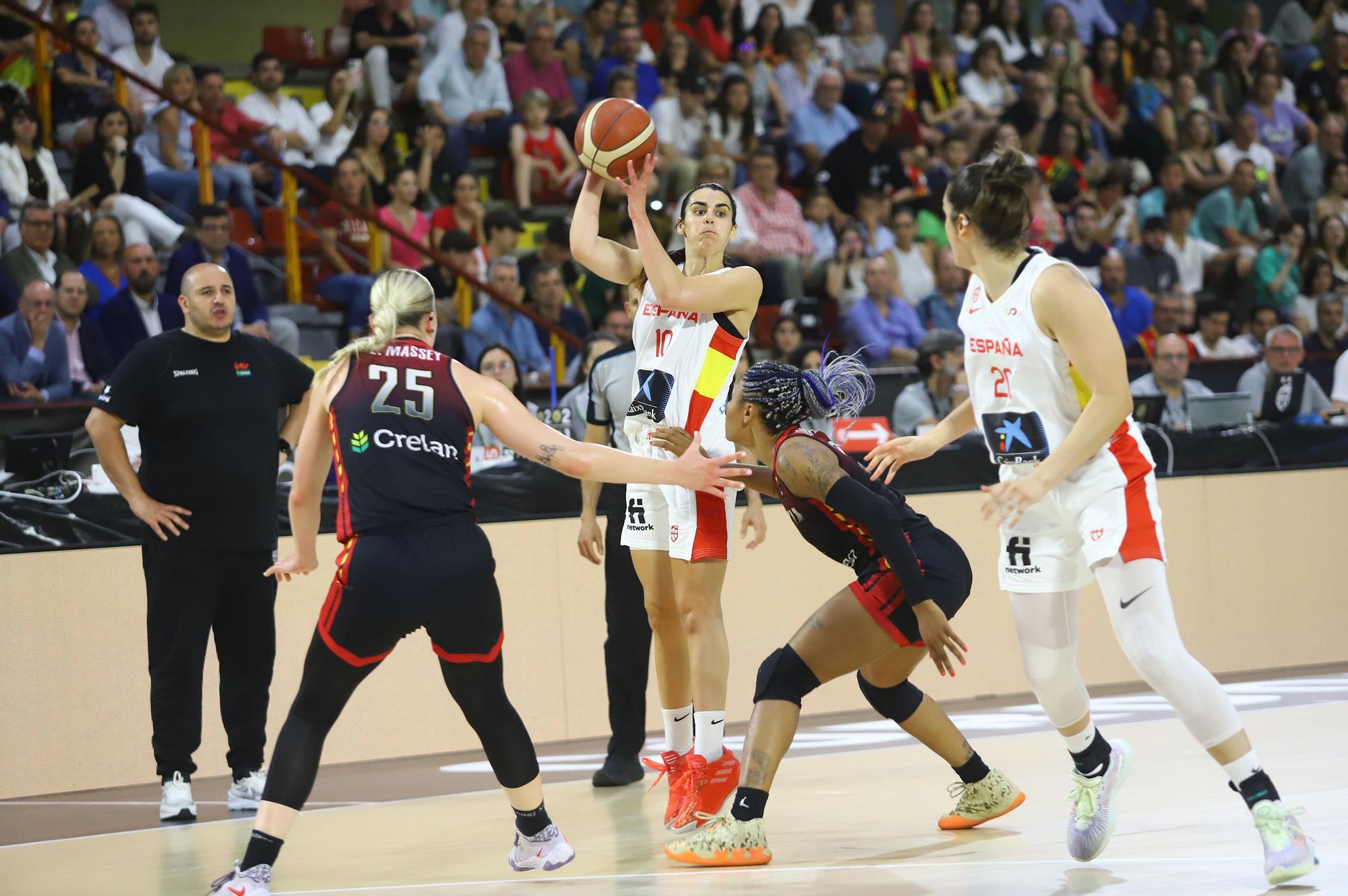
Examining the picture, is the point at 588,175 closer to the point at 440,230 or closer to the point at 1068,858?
the point at 1068,858

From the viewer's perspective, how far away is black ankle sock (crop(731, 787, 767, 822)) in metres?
4.78

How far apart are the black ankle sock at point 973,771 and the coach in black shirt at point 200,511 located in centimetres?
290

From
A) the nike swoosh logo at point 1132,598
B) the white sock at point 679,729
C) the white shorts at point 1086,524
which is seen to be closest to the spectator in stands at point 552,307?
the white sock at point 679,729

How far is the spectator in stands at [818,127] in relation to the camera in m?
13.6

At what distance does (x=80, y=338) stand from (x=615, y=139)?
16.7 feet

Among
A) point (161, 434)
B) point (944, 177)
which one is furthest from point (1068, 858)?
point (944, 177)

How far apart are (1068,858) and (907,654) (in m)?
0.82

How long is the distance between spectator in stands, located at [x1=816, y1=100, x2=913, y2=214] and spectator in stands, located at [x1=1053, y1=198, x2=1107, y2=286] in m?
1.34

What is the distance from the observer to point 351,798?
6.71 metres

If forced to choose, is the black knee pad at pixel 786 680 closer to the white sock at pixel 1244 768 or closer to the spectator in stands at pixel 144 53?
the white sock at pixel 1244 768

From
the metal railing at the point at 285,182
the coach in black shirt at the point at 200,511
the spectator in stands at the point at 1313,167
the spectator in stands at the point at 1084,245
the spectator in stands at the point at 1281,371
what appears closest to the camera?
the coach in black shirt at the point at 200,511

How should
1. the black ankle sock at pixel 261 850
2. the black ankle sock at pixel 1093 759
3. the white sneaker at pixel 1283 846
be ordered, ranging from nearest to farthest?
1. the white sneaker at pixel 1283 846
2. the black ankle sock at pixel 261 850
3. the black ankle sock at pixel 1093 759

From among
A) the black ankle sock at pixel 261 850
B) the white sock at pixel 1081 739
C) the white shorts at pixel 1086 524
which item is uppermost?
the white shorts at pixel 1086 524

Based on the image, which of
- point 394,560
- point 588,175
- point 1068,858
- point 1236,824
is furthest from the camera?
point 588,175
